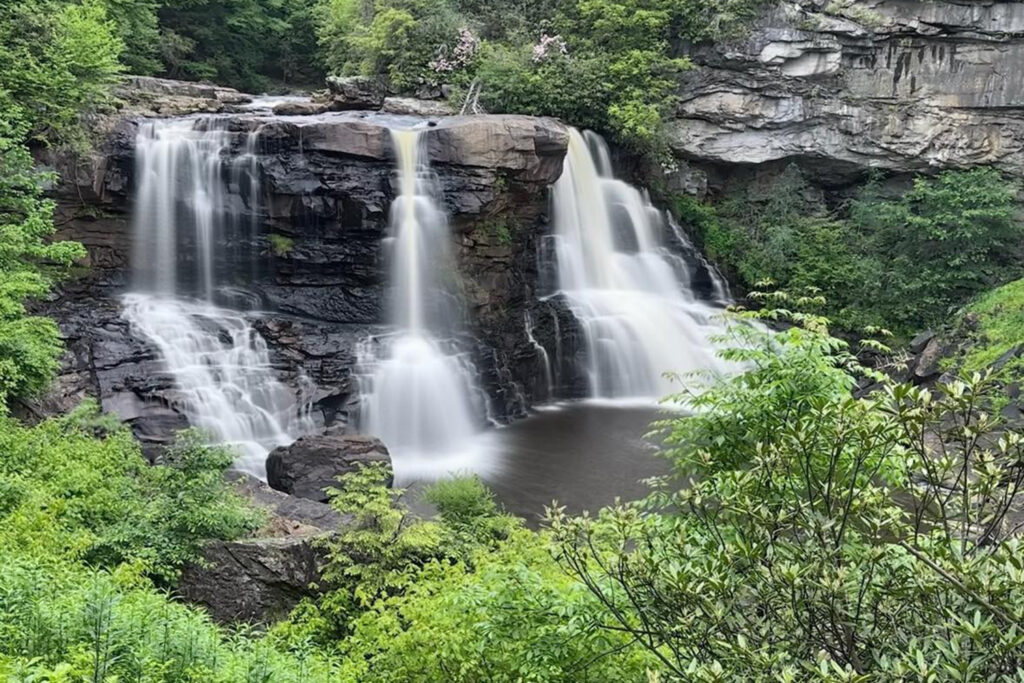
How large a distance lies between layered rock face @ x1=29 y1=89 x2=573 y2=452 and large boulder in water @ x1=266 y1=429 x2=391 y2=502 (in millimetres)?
2614

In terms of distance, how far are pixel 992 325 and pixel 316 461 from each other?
1522 cm

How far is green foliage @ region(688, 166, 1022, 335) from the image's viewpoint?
19.7m

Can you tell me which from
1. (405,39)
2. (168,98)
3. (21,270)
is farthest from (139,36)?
(21,270)

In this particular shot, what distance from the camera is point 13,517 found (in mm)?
6828

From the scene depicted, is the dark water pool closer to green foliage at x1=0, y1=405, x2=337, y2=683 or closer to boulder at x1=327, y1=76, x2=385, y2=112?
green foliage at x1=0, y1=405, x2=337, y2=683

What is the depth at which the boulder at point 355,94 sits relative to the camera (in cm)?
2069

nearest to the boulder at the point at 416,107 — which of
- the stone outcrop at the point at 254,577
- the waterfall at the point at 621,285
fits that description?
the waterfall at the point at 621,285

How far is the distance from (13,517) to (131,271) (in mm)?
10564

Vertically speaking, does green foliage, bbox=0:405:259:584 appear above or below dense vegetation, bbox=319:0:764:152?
below

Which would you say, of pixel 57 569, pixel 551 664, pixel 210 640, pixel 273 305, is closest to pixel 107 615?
pixel 210 640

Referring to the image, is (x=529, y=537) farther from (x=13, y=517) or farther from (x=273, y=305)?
(x=273, y=305)

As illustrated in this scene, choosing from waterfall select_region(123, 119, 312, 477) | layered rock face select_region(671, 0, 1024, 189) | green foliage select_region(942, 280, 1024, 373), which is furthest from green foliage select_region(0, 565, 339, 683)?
layered rock face select_region(671, 0, 1024, 189)

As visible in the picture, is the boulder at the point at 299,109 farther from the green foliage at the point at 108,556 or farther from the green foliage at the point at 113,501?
the green foliage at the point at 113,501

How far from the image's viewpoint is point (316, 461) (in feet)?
39.0
